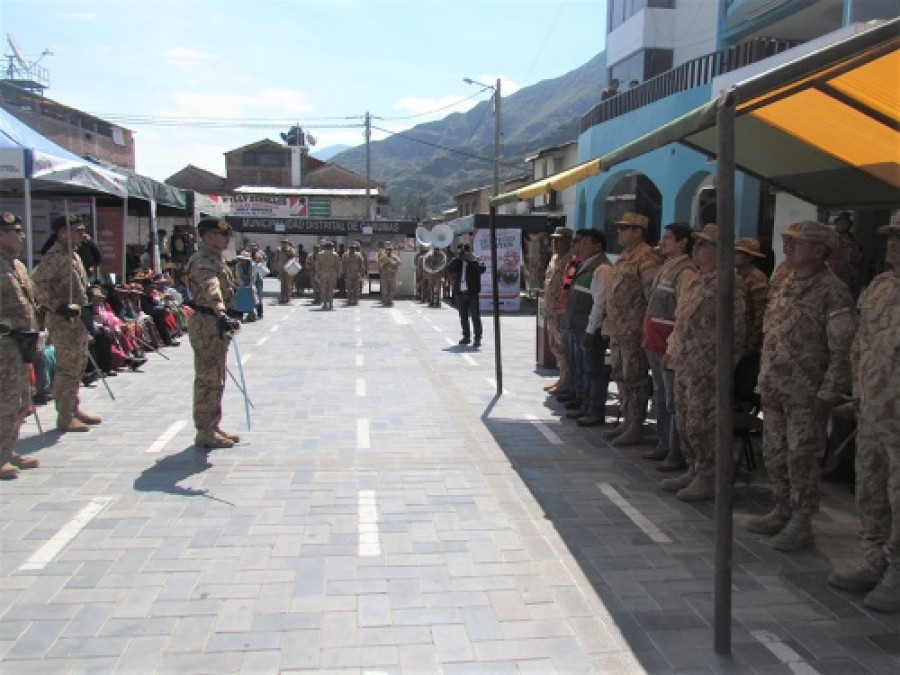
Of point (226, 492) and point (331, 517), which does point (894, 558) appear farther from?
point (226, 492)

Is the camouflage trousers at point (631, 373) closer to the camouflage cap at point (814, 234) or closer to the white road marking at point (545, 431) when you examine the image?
the white road marking at point (545, 431)

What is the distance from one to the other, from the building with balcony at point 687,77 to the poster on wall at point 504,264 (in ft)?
11.7

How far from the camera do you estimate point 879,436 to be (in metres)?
3.64

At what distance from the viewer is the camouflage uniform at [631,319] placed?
6.43 metres

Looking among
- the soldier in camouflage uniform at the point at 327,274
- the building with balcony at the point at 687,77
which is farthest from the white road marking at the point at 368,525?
the soldier in camouflage uniform at the point at 327,274

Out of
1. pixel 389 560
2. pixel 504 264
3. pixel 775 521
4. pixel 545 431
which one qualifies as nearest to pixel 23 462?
pixel 389 560

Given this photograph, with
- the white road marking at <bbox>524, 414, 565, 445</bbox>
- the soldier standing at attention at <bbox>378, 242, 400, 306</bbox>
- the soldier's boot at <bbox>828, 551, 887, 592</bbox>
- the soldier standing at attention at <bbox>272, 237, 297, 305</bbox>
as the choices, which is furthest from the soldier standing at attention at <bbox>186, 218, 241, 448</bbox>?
the soldier standing at attention at <bbox>272, 237, 297, 305</bbox>

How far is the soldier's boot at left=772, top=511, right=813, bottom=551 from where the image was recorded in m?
4.38

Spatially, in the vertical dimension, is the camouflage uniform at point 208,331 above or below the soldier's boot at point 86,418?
above

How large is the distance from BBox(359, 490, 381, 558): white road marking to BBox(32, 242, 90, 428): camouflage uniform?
3379 millimetres

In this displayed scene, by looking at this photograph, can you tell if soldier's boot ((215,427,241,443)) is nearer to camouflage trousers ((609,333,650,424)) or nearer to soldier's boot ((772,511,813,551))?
camouflage trousers ((609,333,650,424))

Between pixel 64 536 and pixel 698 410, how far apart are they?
436 cm

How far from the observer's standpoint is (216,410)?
250 inches

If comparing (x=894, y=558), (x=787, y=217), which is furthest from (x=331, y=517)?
(x=787, y=217)
